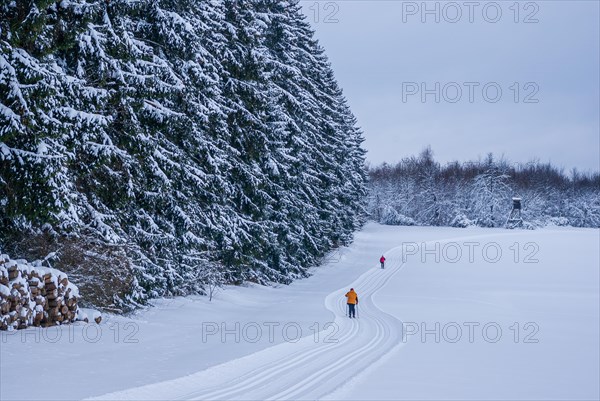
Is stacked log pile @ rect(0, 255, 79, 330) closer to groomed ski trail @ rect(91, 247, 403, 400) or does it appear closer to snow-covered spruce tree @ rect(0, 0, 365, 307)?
snow-covered spruce tree @ rect(0, 0, 365, 307)

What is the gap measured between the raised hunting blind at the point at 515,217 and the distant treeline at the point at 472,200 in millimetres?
1445

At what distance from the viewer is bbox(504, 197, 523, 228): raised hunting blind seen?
92125 mm

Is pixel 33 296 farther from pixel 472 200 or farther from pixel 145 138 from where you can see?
pixel 472 200

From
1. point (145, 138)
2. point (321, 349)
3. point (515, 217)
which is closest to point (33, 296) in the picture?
point (145, 138)

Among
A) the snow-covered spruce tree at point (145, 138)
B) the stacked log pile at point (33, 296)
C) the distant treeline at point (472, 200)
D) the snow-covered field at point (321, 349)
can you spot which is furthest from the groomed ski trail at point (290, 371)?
the distant treeline at point (472, 200)

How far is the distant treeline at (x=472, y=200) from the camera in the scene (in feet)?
315

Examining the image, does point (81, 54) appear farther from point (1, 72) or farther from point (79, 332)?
point (79, 332)

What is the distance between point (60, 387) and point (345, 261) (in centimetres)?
3976

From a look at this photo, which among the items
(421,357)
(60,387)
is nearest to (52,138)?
(60,387)

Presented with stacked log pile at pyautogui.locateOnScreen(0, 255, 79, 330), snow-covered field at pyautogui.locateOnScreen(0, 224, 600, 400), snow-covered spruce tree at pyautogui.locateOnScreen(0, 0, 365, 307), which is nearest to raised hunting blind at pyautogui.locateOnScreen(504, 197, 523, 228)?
snow-covered field at pyautogui.locateOnScreen(0, 224, 600, 400)

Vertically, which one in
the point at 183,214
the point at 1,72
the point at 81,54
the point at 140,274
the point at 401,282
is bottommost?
the point at 401,282

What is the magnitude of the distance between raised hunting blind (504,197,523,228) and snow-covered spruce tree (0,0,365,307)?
73.5 metres

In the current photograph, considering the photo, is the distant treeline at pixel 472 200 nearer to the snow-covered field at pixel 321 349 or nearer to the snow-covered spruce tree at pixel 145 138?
the snow-covered field at pixel 321 349

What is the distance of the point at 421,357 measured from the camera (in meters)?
14.6
